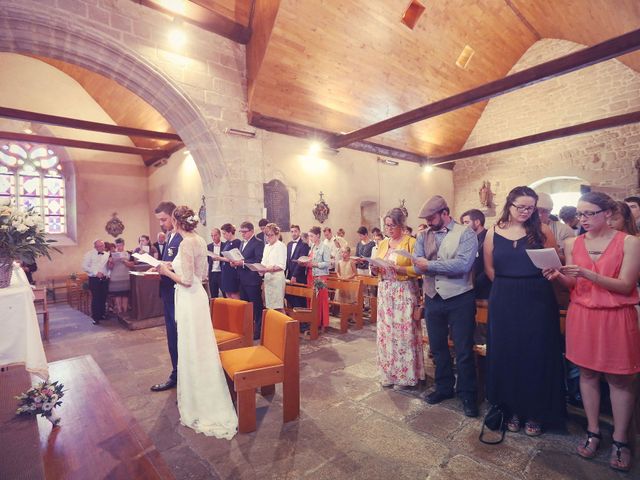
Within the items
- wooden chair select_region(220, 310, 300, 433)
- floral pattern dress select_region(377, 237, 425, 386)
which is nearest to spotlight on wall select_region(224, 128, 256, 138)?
floral pattern dress select_region(377, 237, 425, 386)

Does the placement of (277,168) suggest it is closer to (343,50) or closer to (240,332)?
(343,50)

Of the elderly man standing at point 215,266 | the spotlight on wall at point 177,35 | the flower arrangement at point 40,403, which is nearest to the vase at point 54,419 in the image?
the flower arrangement at point 40,403

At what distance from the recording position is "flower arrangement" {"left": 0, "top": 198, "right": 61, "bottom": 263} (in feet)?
8.56

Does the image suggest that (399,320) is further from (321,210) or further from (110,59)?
(110,59)

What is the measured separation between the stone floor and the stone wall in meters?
9.09

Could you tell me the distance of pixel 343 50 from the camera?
7270 mm

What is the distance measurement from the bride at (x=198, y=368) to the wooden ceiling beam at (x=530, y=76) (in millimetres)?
5727

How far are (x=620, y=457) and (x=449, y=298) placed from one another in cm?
137

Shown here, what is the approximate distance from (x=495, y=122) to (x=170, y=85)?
9628mm

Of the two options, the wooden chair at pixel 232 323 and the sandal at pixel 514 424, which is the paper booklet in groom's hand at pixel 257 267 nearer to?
the wooden chair at pixel 232 323

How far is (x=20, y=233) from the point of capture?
268 cm

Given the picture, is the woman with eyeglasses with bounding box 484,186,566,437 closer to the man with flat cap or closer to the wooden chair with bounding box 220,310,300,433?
the man with flat cap

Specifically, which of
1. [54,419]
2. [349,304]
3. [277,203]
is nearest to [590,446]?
[54,419]

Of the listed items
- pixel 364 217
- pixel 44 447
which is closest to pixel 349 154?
pixel 364 217
